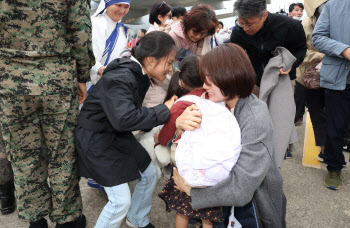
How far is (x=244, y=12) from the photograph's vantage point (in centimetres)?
229

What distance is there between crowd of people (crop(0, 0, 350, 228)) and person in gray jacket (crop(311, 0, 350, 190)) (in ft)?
0.49

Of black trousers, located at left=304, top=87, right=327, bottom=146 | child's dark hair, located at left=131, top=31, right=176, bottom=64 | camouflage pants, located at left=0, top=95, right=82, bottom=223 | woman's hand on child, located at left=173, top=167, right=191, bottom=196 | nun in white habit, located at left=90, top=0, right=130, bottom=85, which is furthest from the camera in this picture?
black trousers, located at left=304, top=87, right=327, bottom=146

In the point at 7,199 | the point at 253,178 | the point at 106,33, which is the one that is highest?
the point at 106,33

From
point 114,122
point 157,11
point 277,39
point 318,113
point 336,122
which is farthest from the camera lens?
point 157,11

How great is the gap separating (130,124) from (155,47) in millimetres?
577

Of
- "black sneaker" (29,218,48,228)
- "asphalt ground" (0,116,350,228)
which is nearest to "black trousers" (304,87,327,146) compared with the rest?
"asphalt ground" (0,116,350,228)

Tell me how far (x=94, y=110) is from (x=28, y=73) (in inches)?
16.6

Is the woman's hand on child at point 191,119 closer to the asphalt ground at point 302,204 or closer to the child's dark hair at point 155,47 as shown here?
the child's dark hair at point 155,47

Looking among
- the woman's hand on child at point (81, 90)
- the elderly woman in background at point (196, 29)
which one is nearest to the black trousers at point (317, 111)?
the elderly woman in background at point (196, 29)

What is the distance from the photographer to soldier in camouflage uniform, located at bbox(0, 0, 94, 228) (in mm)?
1590

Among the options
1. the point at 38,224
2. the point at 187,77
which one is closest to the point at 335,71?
the point at 187,77

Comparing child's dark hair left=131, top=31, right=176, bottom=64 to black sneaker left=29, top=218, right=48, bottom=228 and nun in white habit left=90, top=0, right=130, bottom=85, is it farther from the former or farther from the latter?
black sneaker left=29, top=218, right=48, bottom=228

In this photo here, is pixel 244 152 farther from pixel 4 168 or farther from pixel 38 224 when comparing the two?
pixel 4 168

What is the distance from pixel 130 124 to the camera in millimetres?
1564
